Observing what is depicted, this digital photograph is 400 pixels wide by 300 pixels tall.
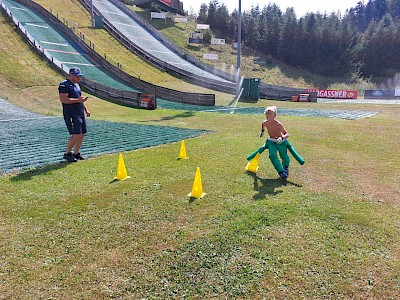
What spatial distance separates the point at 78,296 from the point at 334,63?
86.2 m

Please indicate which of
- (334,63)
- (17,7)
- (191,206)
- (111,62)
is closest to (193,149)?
(191,206)

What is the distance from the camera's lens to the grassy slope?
3514 millimetres

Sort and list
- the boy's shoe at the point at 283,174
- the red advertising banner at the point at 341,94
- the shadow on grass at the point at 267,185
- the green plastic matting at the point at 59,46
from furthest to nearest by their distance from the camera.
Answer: the red advertising banner at the point at 341,94 < the green plastic matting at the point at 59,46 < the boy's shoe at the point at 283,174 < the shadow on grass at the point at 267,185

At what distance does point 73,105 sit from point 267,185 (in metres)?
4.92

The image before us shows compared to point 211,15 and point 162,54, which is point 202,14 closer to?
point 211,15

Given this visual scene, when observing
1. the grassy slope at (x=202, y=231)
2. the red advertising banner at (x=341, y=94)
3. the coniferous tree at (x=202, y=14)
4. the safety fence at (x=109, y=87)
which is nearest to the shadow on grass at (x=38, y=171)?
the grassy slope at (x=202, y=231)

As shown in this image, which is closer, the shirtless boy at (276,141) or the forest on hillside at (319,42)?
the shirtless boy at (276,141)

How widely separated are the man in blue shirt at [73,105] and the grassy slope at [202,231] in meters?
0.73

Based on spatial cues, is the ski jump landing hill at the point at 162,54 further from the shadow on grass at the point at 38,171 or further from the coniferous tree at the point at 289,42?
the coniferous tree at the point at 289,42

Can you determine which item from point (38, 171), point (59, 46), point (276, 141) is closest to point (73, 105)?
point (38, 171)

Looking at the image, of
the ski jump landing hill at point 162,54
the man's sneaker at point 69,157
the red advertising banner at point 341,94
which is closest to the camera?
the man's sneaker at point 69,157

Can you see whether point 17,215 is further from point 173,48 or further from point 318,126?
point 173,48

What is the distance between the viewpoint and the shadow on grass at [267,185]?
5880mm

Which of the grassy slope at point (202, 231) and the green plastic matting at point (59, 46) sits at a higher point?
the green plastic matting at point (59, 46)
